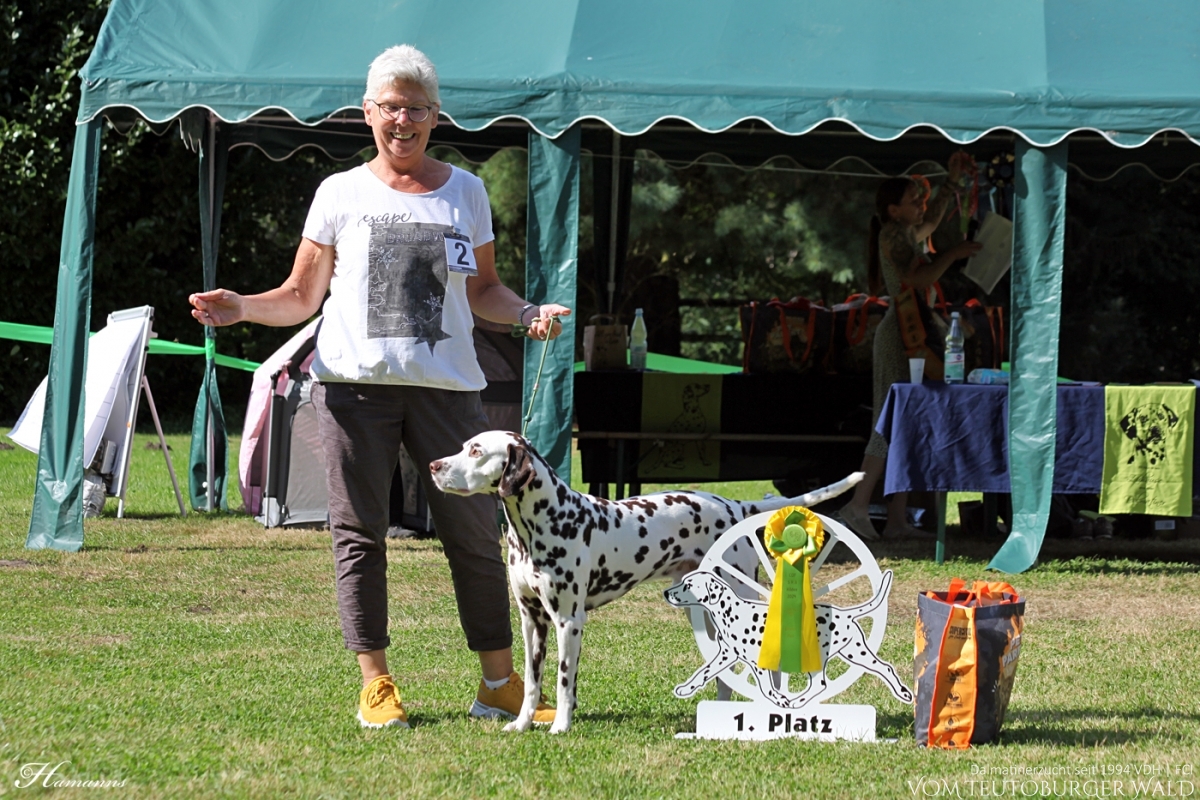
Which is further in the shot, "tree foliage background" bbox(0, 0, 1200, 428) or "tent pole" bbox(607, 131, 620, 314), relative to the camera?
"tree foliage background" bbox(0, 0, 1200, 428)

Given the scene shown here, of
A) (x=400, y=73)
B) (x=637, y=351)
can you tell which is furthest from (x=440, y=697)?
(x=637, y=351)

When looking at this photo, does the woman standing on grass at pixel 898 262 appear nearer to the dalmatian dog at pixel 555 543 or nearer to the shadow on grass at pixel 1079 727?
the shadow on grass at pixel 1079 727

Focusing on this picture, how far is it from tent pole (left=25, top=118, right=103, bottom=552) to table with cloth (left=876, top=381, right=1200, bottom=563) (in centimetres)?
418

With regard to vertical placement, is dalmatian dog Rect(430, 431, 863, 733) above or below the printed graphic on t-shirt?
below

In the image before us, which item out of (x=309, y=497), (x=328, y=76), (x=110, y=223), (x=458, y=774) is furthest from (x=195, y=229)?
(x=458, y=774)

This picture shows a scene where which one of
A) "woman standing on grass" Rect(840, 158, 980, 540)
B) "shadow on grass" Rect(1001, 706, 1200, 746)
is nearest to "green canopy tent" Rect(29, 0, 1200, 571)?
"woman standing on grass" Rect(840, 158, 980, 540)

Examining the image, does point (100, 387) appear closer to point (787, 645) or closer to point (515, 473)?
point (515, 473)

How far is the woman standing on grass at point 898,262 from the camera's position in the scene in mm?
8500

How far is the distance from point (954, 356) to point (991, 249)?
1.67 m

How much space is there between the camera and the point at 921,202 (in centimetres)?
855

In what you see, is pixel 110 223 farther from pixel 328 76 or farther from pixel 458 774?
pixel 458 774

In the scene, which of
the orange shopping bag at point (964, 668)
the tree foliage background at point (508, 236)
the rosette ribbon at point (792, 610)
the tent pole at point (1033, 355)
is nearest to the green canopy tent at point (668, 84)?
the tent pole at point (1033, 355)

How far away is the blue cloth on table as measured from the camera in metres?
7.70

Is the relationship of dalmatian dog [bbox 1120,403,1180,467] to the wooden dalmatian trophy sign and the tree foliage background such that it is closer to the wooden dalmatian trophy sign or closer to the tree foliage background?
the wooden dalmatian trophy sign
